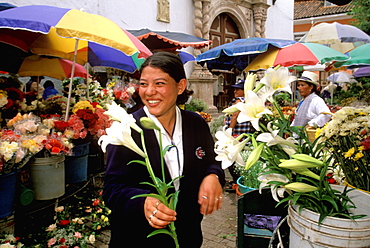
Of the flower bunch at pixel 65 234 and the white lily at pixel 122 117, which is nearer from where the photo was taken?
the white lily at pixel 122 117

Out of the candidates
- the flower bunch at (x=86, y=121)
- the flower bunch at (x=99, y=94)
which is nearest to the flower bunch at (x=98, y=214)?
the flower bunch at (x=86, y=121)

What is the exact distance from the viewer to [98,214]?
12.2 ft

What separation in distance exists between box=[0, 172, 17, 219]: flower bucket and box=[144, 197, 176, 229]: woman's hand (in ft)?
5.88

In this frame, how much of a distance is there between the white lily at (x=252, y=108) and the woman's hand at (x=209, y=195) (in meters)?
0.53

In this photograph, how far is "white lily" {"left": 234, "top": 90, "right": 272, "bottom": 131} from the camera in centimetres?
106

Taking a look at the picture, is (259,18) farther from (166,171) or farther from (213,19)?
(166,171)

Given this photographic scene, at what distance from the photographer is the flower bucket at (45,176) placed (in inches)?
111

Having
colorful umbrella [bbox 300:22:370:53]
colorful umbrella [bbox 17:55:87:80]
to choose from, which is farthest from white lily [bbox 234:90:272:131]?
colorful umbrella [bbox 300:22:370:53]

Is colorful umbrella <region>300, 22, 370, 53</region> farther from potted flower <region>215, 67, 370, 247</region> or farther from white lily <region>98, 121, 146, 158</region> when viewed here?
white lily <region>98, 121, 146, 158</region>

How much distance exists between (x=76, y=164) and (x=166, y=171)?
7.12 feet

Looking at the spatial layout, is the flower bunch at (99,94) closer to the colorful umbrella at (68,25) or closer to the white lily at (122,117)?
the colorful umbrella at (68,25)

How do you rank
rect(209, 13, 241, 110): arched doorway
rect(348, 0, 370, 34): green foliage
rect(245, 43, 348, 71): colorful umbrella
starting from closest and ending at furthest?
rect(245, 43, 348, 71): colorful umbrella, rect(209, 13, 241, 110): arched doorway, rect(348, 0, 370, 34): green foliage

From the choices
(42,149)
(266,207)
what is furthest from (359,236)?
(42,149)

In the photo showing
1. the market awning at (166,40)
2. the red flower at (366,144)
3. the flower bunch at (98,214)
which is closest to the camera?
the red flower at (366,144)
